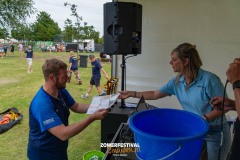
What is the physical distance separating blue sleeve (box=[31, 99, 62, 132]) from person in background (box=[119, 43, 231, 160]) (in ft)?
3.37

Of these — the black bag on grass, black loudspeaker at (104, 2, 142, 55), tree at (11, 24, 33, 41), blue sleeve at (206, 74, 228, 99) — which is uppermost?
tree at (11, 24, 33, 41)

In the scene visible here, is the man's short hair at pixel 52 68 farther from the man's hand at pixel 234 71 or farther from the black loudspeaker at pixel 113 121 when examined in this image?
the black loudspeaker at pixel 113 121

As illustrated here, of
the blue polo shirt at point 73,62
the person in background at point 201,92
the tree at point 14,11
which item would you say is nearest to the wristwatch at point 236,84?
the person in background at point 201,92

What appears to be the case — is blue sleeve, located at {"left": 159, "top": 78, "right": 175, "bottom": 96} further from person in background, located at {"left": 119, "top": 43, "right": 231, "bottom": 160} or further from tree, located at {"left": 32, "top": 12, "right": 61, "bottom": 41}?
tree, located at {"left": 32, "top": 12, "right": 61, "bottom": 41}

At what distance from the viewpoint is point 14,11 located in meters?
15.1

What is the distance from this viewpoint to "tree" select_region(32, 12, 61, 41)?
39791 mm

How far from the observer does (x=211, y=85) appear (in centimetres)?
163

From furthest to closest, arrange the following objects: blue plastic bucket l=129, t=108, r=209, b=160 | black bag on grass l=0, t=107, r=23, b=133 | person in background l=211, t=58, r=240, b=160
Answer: black bag on grass l=0, t=107, r=23, b=133 → person in background l=211, t=58, r=240, b=160 → blue plastic bucket l=129, t=108, r=209, b=160

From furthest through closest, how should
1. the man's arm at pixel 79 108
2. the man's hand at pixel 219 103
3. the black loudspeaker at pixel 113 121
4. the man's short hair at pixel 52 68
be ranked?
the black loudspeaker at pixel 113 121, the man's arm at pixel 79 108, the man's short hair at pixel 52 68, the man's hand at pixel 219 103

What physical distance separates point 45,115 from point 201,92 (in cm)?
117

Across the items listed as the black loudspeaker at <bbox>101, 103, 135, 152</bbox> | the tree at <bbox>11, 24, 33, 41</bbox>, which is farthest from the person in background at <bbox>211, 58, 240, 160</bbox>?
the tree at <bbox>11, 24, 33, 41</bbox>

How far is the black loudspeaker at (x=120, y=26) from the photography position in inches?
109

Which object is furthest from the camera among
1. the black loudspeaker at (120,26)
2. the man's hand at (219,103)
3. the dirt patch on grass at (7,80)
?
the dirt patch on grass at (7,80)

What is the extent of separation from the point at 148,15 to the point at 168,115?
289cm
